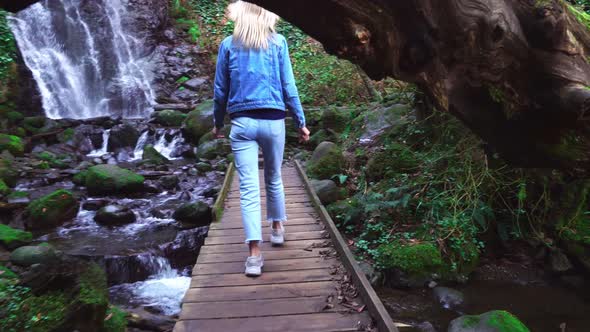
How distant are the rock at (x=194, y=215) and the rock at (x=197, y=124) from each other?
5659 mm

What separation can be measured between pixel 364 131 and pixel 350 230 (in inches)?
142

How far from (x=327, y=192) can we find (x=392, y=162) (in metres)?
1.20

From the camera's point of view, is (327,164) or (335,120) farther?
(335,120)

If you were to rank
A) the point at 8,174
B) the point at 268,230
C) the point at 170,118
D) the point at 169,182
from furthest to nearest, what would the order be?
1. the point at 170,118
2. the point at 169,182
3. the point at 8,174
4. the point at 268,230

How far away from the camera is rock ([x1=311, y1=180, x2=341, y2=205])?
282 inches

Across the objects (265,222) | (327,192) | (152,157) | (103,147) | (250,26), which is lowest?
(103,147)

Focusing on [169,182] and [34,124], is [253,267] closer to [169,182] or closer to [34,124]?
[169,182]

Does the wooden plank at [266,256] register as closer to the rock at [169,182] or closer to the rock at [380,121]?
the rock at [380,121]

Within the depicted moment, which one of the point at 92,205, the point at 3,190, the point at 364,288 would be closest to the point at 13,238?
the point at 92,205

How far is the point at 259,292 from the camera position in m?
3.47

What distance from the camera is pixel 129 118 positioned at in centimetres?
1605

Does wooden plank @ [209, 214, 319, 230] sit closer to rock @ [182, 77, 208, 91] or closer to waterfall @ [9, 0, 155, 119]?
waterfall @ [9, 0, 155, 119]

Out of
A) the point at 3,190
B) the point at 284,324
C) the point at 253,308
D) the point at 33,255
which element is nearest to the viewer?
the point at 284,324

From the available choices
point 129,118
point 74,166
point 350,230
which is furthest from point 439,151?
point 129,118
